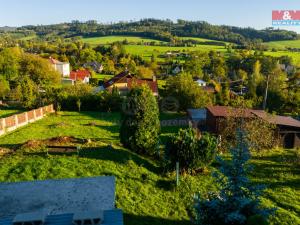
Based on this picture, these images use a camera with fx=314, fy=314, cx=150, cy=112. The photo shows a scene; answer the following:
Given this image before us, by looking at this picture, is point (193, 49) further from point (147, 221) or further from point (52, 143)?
point (147, 221)

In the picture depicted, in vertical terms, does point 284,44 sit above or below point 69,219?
above

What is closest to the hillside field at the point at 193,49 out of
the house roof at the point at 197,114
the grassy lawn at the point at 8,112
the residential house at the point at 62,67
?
the residential house at the point at 62,67

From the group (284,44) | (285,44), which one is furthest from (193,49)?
(285,44)

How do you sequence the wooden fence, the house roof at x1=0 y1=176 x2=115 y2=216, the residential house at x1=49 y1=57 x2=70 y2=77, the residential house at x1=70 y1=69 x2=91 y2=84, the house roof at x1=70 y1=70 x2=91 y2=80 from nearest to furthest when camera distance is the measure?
the house roof at x1=0 y1=176 x2=115 y2=216, the wooden fence, the residential house at x1=70 y1=69 x2=91 y2=84, the house roof at x1=70 y1=70 x2=91 y2=80, the residential house at x1=49 y1=57 x2=70 y2=77

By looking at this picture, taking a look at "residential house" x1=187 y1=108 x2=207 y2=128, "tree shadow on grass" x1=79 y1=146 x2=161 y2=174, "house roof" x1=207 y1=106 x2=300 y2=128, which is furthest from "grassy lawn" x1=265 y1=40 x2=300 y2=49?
"tree shadow on grass" x1=79 y1=146 x2=161 y2=174

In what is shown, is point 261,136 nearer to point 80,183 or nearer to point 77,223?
point 80,183

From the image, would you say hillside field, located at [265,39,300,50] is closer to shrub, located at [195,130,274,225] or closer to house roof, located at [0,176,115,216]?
house roof, located at [0,176,115,216]

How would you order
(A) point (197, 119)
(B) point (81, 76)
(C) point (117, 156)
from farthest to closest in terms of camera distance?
(B) point (81, 76) → (A) point (197, 119) → (C) point (117, 156)

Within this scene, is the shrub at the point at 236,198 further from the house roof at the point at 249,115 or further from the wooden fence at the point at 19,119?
the wooden fence at the point at 19,119
